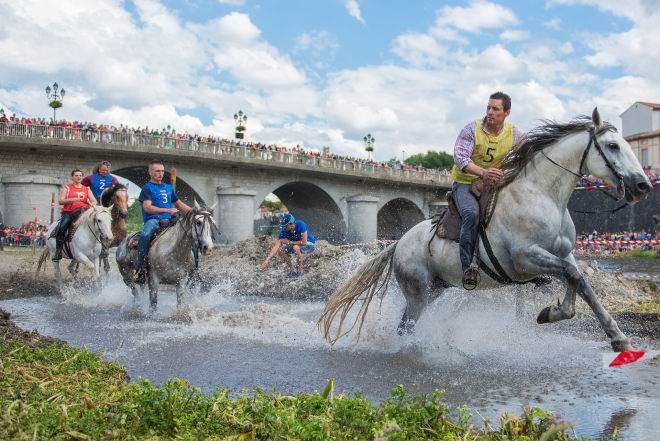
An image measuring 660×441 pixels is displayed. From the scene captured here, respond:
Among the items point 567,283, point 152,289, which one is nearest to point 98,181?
point 152,289

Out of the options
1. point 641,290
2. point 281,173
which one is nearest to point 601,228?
point 281,173

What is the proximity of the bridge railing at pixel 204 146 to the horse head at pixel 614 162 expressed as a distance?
28823mm

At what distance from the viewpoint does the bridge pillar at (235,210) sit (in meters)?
37.2

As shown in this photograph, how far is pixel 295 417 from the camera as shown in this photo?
3.38 metres

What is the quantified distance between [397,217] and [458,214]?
56454 millimetres

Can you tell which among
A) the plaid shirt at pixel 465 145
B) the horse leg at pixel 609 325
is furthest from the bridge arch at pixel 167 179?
the horse leg at pixel 609 325

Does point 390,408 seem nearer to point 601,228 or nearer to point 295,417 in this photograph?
point 295,417

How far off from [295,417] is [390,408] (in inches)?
22.7

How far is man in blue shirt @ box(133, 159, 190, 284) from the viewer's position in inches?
368

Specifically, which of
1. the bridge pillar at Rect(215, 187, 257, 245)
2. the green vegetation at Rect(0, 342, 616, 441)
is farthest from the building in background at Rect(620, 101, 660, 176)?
the green vegetation at Rect(0, 342, 616, 441)

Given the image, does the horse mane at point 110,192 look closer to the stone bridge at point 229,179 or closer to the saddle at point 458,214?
the saddle at point 458,214

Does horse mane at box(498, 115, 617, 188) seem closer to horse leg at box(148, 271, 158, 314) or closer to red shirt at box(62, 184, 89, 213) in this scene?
horse leg at box(148, 271, 158, 314)

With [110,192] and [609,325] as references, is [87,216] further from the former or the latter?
[609,325]

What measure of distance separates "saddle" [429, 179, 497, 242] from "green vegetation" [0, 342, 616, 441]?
2.68 metres
